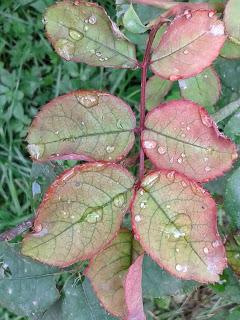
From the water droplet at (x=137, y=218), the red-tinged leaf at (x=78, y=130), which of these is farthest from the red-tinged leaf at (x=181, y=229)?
the red-tinged leaf at (x=78, y=130)

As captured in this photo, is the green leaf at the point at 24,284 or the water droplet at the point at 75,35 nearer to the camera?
the water droplet at the point at 75,35

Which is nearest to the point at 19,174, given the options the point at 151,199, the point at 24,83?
the point at 24,83

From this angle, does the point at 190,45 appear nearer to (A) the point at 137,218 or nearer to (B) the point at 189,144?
(B) the point at 189,144

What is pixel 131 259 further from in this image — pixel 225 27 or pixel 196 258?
pixel 225 27

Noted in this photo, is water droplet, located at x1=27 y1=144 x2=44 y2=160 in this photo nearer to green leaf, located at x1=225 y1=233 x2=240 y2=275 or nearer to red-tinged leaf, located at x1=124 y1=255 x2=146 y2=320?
red-tinged leaf, located at x1=124 y1=255 x2=146 y2=320

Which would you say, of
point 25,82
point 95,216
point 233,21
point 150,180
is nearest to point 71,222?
point 95,216

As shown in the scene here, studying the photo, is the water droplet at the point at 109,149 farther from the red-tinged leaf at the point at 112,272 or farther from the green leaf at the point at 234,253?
the green leaf at the point at 234,253
